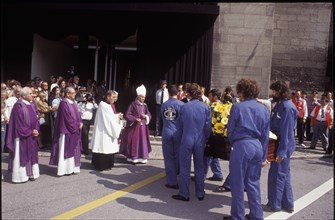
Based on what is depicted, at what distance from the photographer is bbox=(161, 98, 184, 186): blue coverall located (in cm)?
661

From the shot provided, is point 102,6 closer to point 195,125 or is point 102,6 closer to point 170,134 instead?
point 170,134

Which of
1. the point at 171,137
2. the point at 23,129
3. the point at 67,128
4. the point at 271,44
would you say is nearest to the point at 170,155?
the point at 171,137

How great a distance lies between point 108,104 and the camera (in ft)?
25.1

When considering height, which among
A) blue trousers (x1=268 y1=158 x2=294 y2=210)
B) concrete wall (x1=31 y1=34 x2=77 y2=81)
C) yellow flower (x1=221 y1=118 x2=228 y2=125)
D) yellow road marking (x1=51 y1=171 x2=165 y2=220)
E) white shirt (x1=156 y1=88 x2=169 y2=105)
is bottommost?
yellow road marking (x1=51 y1=171 x2=165 y2=220)

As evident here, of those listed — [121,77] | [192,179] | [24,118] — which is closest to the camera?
[24,118]

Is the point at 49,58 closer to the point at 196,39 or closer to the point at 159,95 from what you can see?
the point at 159,95

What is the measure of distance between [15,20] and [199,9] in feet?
20.3

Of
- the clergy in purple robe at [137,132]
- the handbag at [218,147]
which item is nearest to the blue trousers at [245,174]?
the handbag at [218,147]

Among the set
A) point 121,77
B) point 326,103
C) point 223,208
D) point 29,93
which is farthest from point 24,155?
point 121,77

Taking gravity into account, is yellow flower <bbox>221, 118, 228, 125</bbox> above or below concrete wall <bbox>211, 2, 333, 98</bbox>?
below

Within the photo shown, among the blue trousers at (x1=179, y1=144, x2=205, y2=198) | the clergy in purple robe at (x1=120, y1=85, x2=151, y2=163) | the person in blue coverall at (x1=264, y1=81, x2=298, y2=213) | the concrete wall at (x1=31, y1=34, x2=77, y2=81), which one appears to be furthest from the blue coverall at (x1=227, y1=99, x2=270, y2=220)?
the concrete wall at (x1=31, y1=34, x2=77, y2=81)

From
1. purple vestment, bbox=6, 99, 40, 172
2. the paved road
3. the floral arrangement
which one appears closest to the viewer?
the paved road

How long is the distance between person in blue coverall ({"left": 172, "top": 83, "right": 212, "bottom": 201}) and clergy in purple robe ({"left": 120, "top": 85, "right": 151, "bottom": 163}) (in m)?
2.61

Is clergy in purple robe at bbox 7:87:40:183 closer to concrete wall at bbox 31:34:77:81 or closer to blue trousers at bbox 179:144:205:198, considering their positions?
blue trousers at bbox 179:144:205:198
